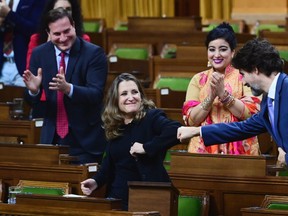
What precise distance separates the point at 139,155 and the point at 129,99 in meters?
0.30

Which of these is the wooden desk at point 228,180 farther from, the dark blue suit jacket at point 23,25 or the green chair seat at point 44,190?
the dark blue suit jacket at point 23,25

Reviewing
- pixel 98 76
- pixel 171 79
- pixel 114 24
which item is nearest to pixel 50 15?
pixel 98 76

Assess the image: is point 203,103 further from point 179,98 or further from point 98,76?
point 179,98

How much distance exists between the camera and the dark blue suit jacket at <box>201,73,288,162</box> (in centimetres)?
466

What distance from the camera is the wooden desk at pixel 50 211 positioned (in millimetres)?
4488

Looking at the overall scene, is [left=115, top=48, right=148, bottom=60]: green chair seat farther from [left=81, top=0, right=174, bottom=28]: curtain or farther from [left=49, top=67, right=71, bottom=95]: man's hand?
[left=49, top=67, right=71, bottom=95]: man's hand

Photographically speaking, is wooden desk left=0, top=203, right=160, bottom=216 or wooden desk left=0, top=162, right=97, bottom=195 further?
wooden desk left=0, top=162, right=97, bottom=195

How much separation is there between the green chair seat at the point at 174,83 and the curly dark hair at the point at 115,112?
2.21m

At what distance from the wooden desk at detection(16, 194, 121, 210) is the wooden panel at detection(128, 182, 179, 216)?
0.27 ft

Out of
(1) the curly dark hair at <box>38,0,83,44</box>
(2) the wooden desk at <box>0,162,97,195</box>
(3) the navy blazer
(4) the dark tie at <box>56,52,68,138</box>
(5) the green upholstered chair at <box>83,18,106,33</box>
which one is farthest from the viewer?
(5) the green upholstered chair at <box>83,18,106,33</box>

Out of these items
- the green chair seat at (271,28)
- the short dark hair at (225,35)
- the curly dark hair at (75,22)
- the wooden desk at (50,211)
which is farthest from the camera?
the green chair seat at (271,28)

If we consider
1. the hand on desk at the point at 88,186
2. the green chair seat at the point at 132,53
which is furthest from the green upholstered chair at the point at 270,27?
the hand on desk at the point at 88,186

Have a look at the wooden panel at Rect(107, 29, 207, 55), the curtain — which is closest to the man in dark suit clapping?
the wooden panel at Rect(107, 29, 207, 55)

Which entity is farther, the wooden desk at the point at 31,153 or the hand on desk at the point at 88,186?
the wooden desk at the point at 31,153
